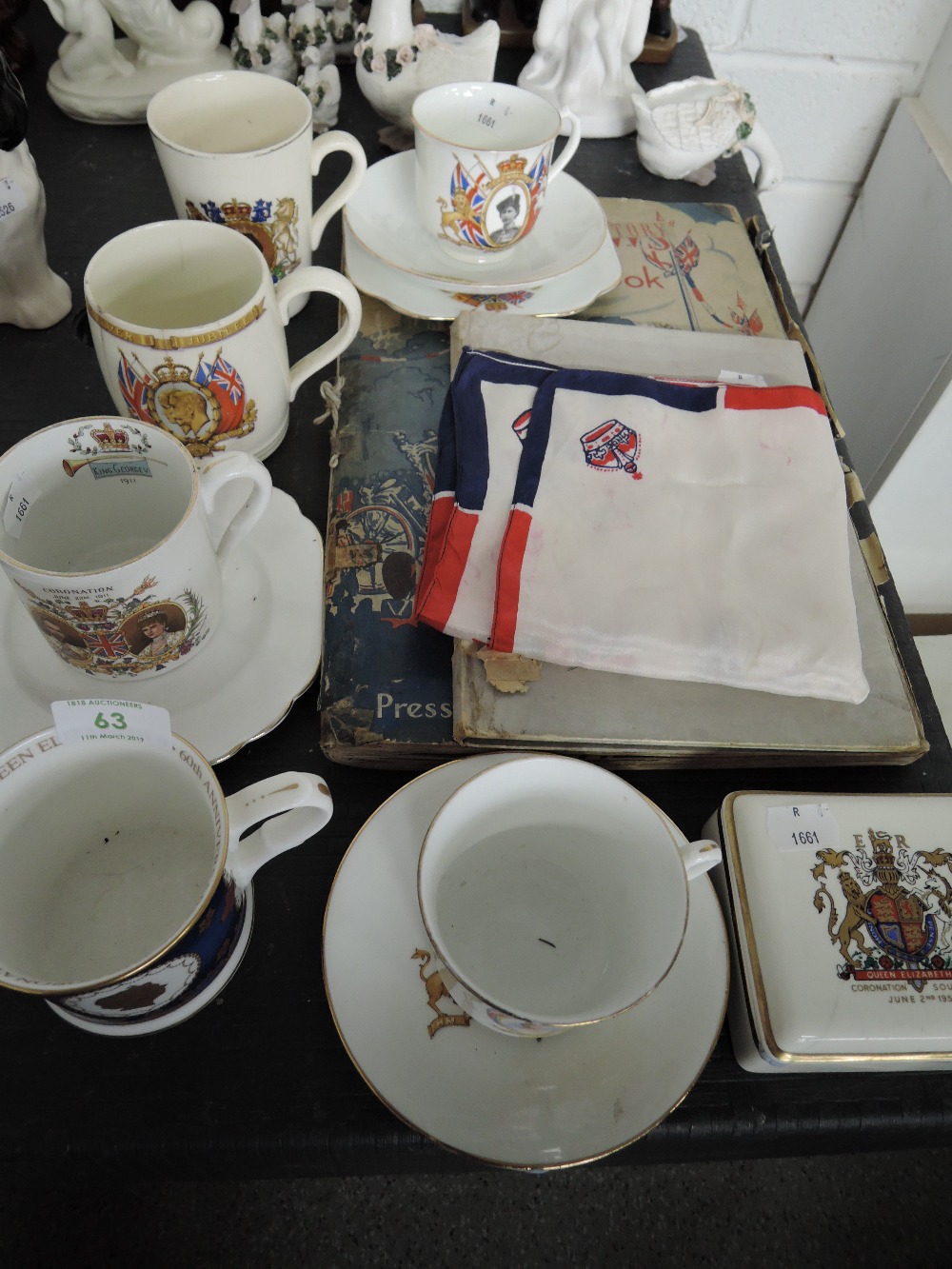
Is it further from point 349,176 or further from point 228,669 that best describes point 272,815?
point 349,176

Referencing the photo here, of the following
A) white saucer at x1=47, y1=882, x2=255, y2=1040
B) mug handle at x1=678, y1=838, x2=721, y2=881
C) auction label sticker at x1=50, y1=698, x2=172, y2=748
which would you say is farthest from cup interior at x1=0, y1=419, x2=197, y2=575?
mug handle at x1=678, y1=838, x2=721, y2=881

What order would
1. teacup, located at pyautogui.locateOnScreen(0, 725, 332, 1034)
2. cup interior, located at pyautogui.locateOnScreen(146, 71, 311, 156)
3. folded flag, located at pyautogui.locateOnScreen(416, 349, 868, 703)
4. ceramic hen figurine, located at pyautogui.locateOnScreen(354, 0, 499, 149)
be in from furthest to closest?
ceramic hen figurine, located at pyautogui.locateOnScreen(354, 0, 499, 149)
cup interior, located at pyautogui.locateOnScreen(146, 71, 311, 156)
folded flag, located at pyautogui.locateOnScreen(416, 349, 868, 703)
teacup, located at pyautogui.locateOnScreen(0, 725, 332, 1034)

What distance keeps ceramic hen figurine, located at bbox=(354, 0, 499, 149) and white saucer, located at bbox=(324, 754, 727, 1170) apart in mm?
706

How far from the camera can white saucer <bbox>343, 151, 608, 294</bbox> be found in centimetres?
68

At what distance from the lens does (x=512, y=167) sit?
0.63m

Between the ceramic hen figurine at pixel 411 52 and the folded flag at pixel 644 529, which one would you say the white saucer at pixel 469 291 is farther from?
the ceramic hen figurine at pixel 411 52

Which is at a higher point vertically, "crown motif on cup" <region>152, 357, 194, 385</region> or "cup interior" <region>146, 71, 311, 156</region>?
"cup interior" <region>146, 71, 311, 156</region>

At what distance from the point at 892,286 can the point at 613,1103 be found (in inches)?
45.0

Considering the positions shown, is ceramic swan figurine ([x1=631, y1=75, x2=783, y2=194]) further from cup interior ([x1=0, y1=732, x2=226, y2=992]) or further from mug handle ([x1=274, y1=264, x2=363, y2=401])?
cup interior ([x1=0, y1=732, x2=226, y2=992])

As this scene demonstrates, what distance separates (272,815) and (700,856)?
0.20 meters

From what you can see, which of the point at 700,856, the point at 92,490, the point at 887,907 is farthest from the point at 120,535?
the point at 887,907

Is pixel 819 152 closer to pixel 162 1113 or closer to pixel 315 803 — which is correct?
pixel 315 803

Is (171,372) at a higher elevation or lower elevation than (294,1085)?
higher

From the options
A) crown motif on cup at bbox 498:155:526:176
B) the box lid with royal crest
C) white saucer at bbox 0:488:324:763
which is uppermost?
crown motif on cup at bbox 498:155:526:176
